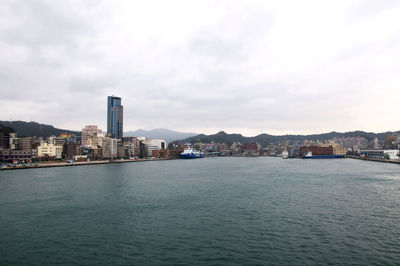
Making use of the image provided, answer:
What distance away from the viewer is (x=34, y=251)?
17859 millimetres

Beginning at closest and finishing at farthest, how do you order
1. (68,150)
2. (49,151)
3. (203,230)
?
(203,230) → (49,151) → (68,150)

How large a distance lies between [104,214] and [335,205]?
26.8 meters

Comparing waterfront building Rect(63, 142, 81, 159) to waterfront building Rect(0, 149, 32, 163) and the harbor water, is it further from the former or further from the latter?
the harbor water

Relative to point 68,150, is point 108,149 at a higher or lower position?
higher

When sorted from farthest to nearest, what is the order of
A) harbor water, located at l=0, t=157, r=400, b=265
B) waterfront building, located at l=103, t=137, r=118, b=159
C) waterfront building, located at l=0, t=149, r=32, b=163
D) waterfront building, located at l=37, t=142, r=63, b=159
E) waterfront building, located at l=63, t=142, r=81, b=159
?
waterfront building, located at l=103, t=137, r=118, b=159 → waterfront building, located at l=63, t=142, r=81, b=159 → waterfront building, located at l=37, t=142, r=63, b=159 → waterfront building, located at l=0, t=149, r=32, b=163 → harbor water, located at l=0, t=157, r=400, b=265

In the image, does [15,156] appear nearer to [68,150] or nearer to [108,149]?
[68,150]

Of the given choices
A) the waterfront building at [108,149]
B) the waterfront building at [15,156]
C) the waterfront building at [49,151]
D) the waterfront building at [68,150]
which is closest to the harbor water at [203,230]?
the waterfront building at [15,156]

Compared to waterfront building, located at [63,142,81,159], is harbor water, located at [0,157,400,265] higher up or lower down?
lower down

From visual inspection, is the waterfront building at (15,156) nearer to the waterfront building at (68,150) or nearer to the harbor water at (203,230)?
the waterfront building at (68,150)

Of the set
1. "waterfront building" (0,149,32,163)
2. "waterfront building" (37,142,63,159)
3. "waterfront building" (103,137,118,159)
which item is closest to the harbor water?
"waterfront building" (0,149,32,163)

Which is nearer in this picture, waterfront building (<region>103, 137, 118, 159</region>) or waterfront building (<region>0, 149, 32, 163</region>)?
waterfront building (<region>0, 149, 32, 163</region>)

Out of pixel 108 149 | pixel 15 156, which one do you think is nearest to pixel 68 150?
pixel 15 156

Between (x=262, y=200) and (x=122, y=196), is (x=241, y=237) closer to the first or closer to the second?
(x=262, y=200)

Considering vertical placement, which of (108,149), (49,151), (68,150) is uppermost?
(108,149)
